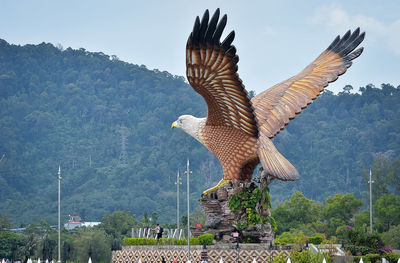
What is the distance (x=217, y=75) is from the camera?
25656 millimetres

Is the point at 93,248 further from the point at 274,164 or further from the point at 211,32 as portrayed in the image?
the point at 211,32

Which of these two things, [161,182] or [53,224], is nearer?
[53,224]

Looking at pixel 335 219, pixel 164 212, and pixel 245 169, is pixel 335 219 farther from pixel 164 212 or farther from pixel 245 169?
pixel 164 212

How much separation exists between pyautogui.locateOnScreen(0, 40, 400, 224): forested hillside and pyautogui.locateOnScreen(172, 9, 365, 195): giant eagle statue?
62523 mm

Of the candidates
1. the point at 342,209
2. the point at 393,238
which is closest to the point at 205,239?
the point at 393,238

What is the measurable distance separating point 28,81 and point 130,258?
10749 cm

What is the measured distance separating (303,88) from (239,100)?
5101mm

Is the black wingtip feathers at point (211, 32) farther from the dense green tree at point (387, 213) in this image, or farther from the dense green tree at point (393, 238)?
the dense green tree at point (387, 213)

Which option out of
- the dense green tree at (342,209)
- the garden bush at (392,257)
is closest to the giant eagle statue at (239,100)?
the garden bush at (392,257)

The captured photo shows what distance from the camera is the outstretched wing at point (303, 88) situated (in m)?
29.7

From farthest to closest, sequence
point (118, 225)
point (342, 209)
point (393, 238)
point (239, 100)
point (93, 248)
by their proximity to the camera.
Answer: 1. point (118, 225)
2. point (342, 209)
3. point (93, 248)
4. point (393, 238)
5. point (239, 100)

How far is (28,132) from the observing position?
4606 inches

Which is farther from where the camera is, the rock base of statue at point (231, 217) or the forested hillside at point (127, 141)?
the forested hillside at point (127, 141)

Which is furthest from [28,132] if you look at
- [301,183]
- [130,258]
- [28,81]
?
[130,258]
